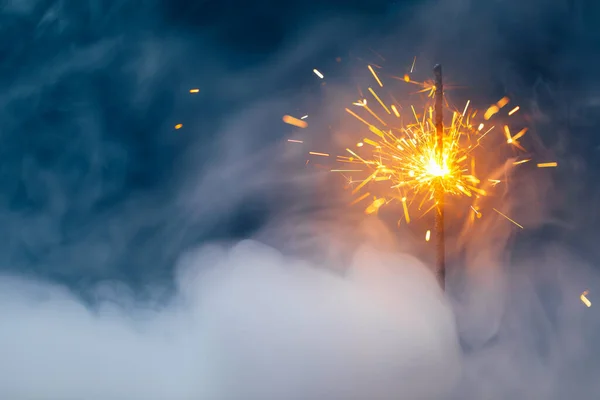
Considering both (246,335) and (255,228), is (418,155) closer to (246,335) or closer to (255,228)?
(255,228)

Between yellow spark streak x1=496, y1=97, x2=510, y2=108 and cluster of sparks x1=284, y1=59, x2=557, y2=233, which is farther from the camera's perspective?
yellow spark streak x1=496, y1=97, x2=510, y2=108

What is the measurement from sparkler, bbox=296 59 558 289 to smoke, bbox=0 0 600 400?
0.85 feet

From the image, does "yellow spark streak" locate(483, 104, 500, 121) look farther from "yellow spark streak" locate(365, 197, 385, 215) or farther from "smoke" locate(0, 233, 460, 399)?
"smoke" locate(0, 233, 460, 399)

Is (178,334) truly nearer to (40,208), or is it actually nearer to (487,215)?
(40,208)

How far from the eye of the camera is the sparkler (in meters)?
7.57

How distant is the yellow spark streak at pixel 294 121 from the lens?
8.77 meters

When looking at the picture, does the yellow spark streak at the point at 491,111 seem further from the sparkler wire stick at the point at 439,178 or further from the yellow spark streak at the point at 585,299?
the yellow spark streak at the point at 585,299

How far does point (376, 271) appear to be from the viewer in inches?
329

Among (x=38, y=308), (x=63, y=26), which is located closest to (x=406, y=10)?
(x=63, y=26)

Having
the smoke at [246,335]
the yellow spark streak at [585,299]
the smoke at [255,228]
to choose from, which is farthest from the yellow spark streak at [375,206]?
the yellow spark streak at [585,299]

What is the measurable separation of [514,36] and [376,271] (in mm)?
3434

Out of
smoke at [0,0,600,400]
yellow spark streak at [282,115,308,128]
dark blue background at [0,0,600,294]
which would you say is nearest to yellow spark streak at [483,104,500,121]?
smoke at [0,0,600,400]

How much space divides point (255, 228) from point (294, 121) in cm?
157

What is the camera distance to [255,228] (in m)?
9.02
